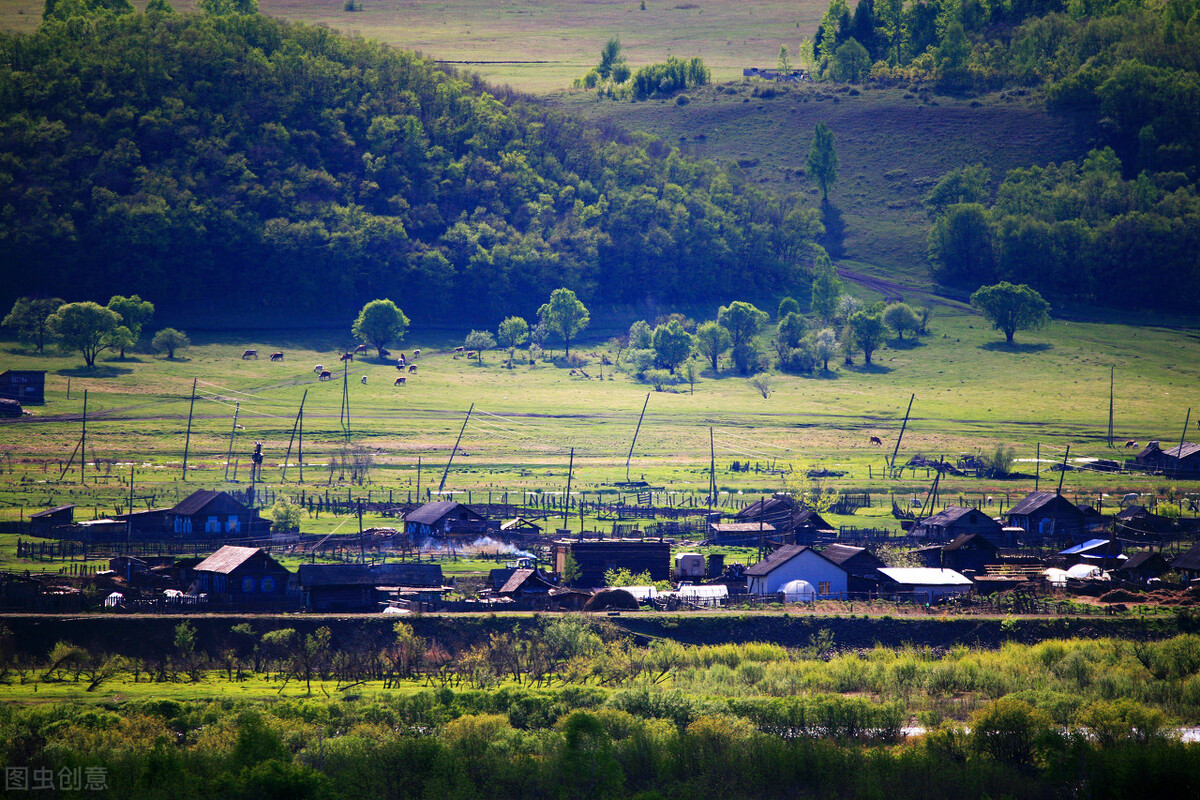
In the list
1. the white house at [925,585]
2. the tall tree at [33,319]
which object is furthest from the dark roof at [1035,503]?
the tall tree at [33,319]

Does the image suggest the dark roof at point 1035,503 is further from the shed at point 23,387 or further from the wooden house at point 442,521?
the shed at point 23,387

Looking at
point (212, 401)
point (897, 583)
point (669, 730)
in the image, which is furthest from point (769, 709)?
point (212, 401)

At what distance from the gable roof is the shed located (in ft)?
219

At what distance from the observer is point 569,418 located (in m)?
108

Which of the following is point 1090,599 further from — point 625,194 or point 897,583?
point 625,194

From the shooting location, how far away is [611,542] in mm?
59094

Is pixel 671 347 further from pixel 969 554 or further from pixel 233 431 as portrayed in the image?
pixel 969 554

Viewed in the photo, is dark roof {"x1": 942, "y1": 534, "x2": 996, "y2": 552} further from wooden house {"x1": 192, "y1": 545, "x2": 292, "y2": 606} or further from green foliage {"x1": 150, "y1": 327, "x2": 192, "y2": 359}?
green foliage {"x1": 150, "y1": 327, "x2": 192, "y2": 359}

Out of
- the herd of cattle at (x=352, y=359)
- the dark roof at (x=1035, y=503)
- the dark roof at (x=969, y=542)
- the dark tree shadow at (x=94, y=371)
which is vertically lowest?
the dark roof at (x=969, y=542)

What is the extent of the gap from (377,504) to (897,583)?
31.1m

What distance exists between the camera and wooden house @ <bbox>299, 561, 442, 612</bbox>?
51.3 m

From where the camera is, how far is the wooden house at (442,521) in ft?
215

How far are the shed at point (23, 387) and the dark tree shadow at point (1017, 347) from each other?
94.2m

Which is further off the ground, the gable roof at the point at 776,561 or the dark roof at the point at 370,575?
the gable roof at the point at 776,561
